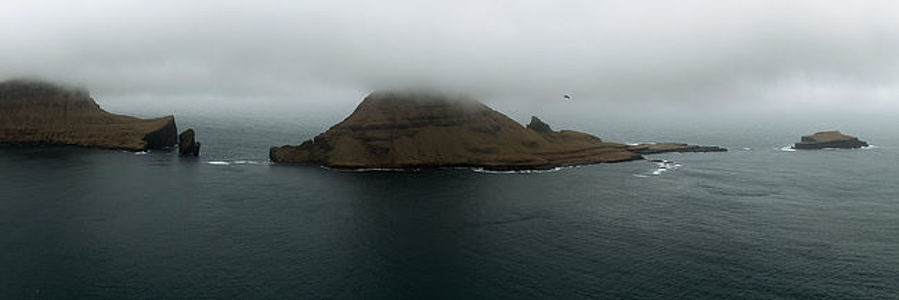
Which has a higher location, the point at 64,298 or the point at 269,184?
the point at 269,184

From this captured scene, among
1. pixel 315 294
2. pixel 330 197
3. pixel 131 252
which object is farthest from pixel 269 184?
pixel 315 294

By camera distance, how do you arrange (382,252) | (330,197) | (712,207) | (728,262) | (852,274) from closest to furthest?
(852,274) < (728,262) < (382,252) < (712,207) < (330,197)

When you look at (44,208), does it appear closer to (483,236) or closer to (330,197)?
(330,197)

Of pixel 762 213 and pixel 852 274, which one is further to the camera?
pixel 762 213

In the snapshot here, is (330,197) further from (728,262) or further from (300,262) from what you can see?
(728,262)

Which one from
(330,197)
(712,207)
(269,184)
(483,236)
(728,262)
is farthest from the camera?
(269,184)

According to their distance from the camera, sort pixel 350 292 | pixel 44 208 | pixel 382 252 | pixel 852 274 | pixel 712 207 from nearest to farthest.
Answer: pixel 350 292 → pixel 852 274 → pixel 382 252 → pixel 44 208 → pixel 712 207

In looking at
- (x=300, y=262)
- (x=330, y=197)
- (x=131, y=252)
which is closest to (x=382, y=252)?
(x=300, y=262)
